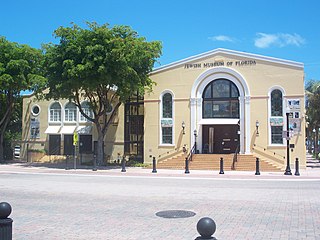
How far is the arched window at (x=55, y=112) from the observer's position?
39875 millimetres

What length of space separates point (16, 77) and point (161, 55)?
487 inches

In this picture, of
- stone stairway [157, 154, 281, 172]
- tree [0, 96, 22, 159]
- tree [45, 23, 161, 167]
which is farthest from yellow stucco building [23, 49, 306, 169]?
tree [0, 96, 22, 159]

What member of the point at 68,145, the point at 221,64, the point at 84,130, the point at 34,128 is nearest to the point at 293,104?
the point at 221,64

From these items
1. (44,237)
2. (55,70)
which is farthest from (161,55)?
(44,237)

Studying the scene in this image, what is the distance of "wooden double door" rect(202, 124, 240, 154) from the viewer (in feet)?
110

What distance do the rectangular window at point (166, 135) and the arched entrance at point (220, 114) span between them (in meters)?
2.72

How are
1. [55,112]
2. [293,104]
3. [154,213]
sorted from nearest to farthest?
[154,213] < [293,104] < [55,112]

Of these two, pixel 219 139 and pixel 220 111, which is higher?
pixel 220 111

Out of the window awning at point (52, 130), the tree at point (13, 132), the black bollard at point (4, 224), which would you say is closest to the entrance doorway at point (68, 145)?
the window awning at point (52, 130)

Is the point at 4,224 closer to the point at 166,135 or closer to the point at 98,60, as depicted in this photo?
the point at 98,60

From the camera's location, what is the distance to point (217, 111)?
33375 mm

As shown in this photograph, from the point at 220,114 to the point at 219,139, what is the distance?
7.10 feet

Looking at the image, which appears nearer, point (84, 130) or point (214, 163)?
point (214, 163)

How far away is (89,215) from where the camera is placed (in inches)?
407
